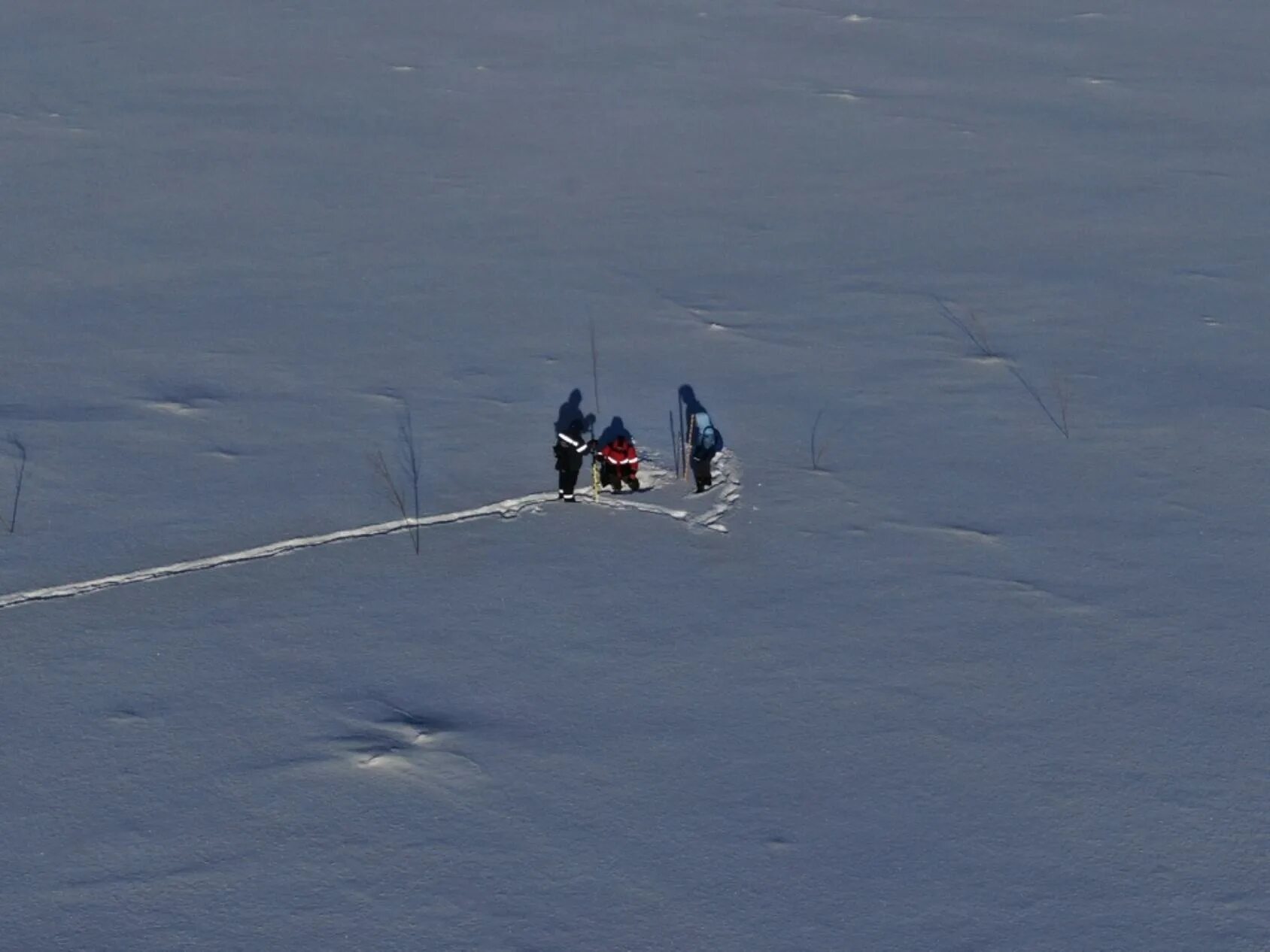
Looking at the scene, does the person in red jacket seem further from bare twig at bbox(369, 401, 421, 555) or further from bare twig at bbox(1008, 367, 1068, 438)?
bare twig at bbox(1008, 367, 1068, 438)

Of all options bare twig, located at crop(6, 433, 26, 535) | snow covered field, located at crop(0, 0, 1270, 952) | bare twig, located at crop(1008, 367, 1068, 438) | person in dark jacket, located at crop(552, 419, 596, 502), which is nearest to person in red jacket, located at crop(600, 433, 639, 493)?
person in dark jacket, located at crop(552, 419, 596, 502)

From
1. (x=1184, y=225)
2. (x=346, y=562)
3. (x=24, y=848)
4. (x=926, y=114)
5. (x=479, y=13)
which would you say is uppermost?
(x=479, y=13)

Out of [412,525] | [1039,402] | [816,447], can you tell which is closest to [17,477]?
[412,525]

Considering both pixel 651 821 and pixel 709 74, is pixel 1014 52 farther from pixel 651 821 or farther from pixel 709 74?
pixel 651 821

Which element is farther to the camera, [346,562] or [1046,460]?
[1046,460]

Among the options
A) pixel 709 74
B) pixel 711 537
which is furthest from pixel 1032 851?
pixel 709 74

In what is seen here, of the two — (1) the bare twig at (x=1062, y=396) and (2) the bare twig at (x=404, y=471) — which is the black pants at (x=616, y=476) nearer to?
(2) the bare twig at (x=404, y=471)

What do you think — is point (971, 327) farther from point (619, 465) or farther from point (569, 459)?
point (569, 459)
